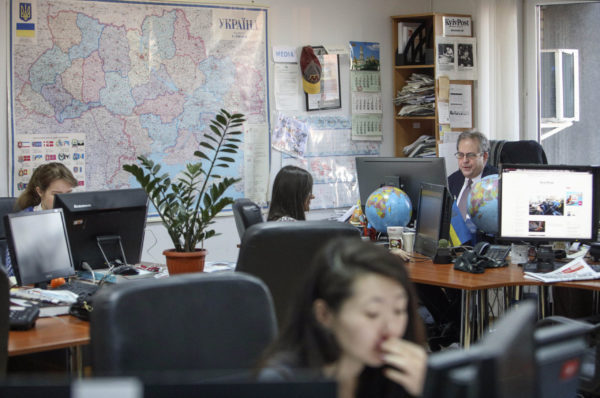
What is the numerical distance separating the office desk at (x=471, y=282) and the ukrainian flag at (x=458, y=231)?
381 mm

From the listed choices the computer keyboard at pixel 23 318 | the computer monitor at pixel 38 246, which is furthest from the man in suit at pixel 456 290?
the computer keyboard at pixel 23 318

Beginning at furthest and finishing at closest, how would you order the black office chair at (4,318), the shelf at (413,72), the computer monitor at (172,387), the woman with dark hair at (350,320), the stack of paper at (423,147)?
the stack of paper at (423,147) → the shelf at (413,72) → the black office chair at (4,318) → the woman with dark hair at (350,320) → the computer monitor at (172,387)

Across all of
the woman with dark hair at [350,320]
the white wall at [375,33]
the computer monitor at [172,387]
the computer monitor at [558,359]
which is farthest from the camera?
the white wall at [375,33]

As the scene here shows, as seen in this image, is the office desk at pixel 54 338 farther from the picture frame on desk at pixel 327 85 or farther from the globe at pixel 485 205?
the picture frame on desk at pixel 327 85

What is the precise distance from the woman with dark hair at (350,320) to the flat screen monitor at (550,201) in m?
2.25

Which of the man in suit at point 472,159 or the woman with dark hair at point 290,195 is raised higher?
the man in suit at point 472,159

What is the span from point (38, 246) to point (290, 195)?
1344mm

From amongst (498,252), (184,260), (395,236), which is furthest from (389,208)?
(184,260)

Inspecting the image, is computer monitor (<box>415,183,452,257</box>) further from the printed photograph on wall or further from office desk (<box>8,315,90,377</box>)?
the printed photograph on wall

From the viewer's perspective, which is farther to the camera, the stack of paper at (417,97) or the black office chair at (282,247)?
the stack of paper at (417,97)

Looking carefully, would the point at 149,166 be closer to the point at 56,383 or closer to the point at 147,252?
the point at 147,252

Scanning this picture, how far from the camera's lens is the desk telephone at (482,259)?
338cm

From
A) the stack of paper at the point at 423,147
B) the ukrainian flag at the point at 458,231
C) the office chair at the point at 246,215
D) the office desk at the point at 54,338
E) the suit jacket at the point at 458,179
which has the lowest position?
the office desk at the point at 54,338

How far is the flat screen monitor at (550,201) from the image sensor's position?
3424 mm
